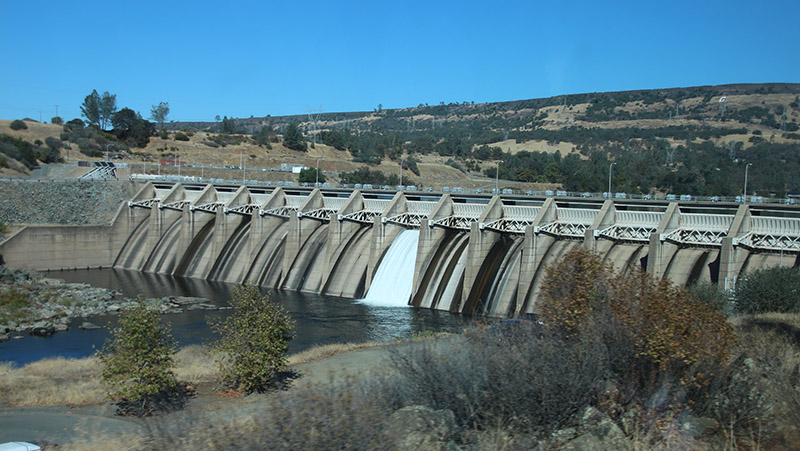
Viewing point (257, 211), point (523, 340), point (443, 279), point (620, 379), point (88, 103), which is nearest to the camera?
point (620, 379)

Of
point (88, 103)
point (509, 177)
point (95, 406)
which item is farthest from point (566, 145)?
point (95, 406)

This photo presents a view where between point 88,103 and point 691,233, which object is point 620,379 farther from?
point 88,103

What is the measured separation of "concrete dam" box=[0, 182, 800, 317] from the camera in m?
29.6

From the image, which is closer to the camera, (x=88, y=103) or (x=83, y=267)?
(x=83, y=267)

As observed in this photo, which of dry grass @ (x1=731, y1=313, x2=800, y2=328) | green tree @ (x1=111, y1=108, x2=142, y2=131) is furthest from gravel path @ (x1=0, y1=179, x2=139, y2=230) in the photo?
dry grass @ (x1=731, y1=313, x2=800, y2=328)

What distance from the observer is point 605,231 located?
31.8 meters

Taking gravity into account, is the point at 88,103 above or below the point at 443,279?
above

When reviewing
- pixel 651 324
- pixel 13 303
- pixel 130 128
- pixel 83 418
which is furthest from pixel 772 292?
pixel 130 128

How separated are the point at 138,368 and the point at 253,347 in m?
3.03

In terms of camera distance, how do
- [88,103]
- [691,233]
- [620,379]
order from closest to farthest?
[620,379] → [691,233] → [88,103]

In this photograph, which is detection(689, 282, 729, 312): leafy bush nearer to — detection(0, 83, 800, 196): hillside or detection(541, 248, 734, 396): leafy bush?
detection(541, 248, 734, 396): leafy bush

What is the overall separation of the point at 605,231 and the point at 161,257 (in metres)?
36.0

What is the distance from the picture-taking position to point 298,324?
32.9 meters

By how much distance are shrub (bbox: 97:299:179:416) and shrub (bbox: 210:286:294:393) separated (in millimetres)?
1596
